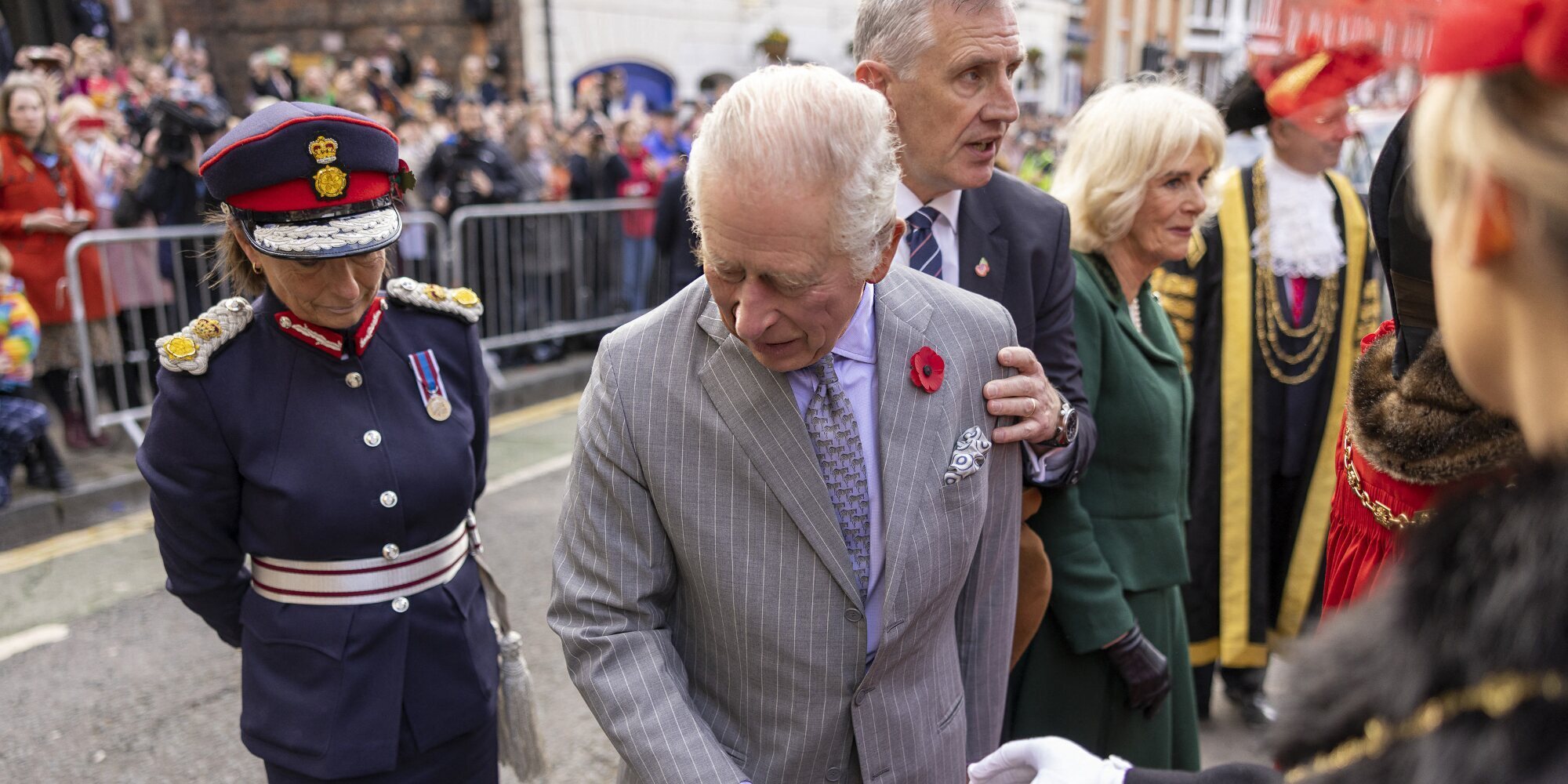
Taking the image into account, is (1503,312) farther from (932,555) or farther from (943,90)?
(943,90)

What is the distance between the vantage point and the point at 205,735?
359 centimetres

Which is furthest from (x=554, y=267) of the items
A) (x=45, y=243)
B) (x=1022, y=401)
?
(x=1022, y=401)

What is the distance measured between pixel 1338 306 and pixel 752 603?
9.81 feet

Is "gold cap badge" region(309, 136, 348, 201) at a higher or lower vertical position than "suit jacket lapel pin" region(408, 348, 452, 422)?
higher

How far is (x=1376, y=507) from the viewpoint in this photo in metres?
1.69

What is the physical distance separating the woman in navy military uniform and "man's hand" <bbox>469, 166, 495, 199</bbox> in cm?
622

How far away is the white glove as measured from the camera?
1400 millimetres

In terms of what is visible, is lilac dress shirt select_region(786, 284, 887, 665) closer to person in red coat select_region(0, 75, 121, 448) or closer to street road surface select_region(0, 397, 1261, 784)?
street road surface select_region(0, 397, 1261, 784)

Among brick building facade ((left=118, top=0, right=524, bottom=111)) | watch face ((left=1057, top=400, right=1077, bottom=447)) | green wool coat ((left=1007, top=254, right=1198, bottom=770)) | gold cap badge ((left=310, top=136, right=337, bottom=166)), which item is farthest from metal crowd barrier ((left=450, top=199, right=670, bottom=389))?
brick building facade ((left=118, top=0, right=524, bottom=111))

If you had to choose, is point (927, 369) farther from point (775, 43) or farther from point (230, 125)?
point (775, 43)

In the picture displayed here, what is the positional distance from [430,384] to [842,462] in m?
1.15

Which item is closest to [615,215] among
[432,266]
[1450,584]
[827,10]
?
[432,266]

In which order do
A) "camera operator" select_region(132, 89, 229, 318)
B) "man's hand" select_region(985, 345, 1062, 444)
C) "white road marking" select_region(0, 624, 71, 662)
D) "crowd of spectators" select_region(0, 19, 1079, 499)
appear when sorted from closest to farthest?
1. "man's hand" select_region(985, 345, 1062, 444)
2. "white road marking" select_region(0, 624, 71, 662)
3. "crowd of spectators" select_region(0, 19, 1079, 499)
4. "camera operator" select_region(132, 89, 229, 318)

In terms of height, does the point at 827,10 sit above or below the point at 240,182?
above
